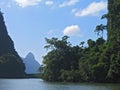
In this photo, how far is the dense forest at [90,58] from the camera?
71812 mm

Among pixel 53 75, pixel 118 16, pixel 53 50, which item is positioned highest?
pixel 118 16

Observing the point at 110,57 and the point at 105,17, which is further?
the point at 105,17

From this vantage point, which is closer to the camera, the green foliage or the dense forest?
the dense forest

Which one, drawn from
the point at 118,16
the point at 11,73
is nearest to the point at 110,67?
the point at 118,16

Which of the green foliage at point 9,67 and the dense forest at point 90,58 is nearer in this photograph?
the dense forest at point 90,58

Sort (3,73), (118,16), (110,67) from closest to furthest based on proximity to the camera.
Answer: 1. (110,67)
2. (118,16)
3. (3,73)

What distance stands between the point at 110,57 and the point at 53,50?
19.7 meters

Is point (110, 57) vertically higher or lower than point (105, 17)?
lower

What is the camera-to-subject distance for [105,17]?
9106cm

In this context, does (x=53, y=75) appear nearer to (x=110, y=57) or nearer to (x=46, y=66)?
(x=46, y=66)

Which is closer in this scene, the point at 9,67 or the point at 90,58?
the point at 90,58

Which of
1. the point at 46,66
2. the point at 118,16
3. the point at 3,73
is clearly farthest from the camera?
the point at 3,73

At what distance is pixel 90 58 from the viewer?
3031 inches

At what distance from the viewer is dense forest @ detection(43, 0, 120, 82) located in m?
71.8
